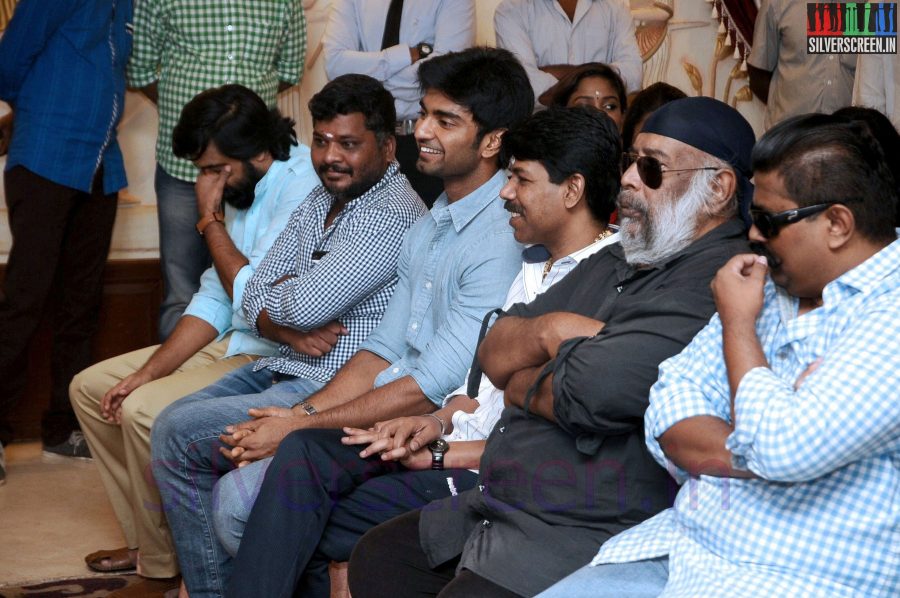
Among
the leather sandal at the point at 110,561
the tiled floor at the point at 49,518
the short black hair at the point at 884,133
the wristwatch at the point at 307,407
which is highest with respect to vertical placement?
the short black hair at the point at 884,133

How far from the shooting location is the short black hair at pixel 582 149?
2.60 meters

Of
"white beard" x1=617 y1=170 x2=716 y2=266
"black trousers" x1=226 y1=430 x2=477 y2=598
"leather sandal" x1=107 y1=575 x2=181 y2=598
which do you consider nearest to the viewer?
"white beard" x1=617 y1=170 x2=716 y2=266

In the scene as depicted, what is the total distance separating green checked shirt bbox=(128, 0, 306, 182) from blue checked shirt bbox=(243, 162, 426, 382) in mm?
1185

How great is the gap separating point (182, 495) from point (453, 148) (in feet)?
3.98

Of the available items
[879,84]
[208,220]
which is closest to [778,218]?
[208,220]

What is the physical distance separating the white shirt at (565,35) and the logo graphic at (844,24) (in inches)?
30.2

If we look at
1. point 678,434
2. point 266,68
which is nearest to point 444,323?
point 678,434

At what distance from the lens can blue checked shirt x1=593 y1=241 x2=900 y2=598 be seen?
5.05ft

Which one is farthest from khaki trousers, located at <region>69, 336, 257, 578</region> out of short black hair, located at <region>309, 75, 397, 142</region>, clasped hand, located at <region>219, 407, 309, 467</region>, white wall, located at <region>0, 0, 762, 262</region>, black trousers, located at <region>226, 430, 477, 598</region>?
white wall, located at <region>0, 0, 762, 262</region>

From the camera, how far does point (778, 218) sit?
5.75ft

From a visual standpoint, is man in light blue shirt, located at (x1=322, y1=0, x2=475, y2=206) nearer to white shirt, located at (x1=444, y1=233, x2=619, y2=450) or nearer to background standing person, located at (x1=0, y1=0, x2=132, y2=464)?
background standing person, located at (x1=0, y1=0, x2=132, y2=464)

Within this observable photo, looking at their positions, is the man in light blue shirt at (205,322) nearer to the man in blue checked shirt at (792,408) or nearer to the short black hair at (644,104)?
the short black hair at (644,104)

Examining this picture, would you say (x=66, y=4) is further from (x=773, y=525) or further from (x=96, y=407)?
(x=773, y=525)

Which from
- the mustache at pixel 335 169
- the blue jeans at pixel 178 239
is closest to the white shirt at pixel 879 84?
the mustache at pixel 335 169
